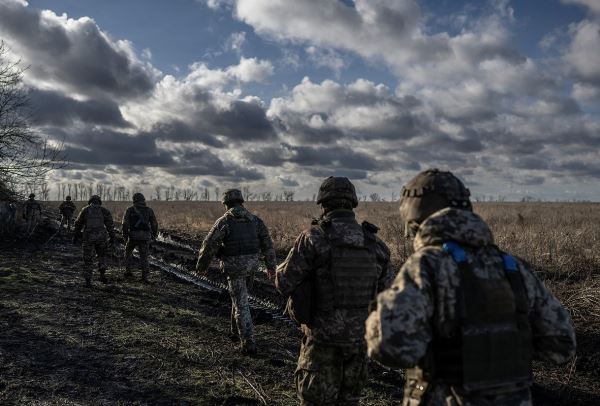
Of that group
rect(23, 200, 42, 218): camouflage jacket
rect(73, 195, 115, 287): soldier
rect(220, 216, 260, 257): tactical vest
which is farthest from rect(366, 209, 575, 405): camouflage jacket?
rect(23, 200, 42, 218): camouflage jacket

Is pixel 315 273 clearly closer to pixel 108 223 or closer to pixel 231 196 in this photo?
pixel 231 196

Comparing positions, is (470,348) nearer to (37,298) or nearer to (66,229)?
(37,298)

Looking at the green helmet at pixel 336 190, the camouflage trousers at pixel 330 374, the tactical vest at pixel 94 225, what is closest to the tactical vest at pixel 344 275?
the green helmet at pixel 336 190

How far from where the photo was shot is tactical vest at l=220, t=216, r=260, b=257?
6926 mm

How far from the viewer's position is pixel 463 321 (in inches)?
93.8

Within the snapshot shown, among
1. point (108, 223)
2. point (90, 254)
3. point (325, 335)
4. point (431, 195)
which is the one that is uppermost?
point (431, 195)

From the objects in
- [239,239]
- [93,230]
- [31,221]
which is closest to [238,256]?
[239,239]

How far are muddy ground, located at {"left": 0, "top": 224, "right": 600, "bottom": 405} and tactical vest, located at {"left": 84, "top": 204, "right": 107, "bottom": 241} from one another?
Result: 1.44 metres

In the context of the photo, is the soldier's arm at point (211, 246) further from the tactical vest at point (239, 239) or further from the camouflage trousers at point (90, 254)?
the camouflage trousers at point (90, 254)

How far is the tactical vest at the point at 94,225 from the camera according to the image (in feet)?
38.5

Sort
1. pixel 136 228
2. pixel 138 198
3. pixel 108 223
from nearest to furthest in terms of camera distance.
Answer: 1. pixel 108 223
2. pixel 136 228
3. pixel 138 198

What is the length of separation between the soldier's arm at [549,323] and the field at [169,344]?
3.00 meters

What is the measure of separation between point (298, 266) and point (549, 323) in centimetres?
192

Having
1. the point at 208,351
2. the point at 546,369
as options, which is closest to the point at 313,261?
the point at 208,351
